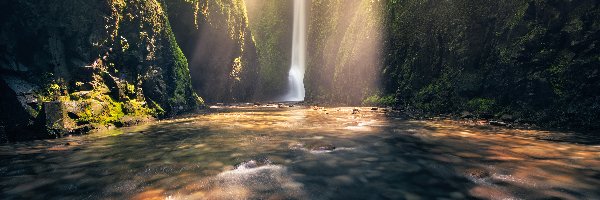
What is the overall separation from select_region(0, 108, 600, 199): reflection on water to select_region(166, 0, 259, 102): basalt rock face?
86.7 ft

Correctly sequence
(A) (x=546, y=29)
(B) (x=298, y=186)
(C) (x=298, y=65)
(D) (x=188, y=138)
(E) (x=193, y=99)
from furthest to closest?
(C) (x=298, y=65) → (E) (x=193, y=99) → (A) (x=546, y=29) → (D) (x=188, y=138) → (B) (x=298, y=186)

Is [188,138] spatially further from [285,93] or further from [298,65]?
[298,65]

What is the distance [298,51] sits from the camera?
80.6 metres

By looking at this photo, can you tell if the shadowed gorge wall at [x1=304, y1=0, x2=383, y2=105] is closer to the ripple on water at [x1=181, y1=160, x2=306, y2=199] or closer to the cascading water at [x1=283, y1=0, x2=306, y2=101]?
the ripple on water at [x1=181, y1=160, x2=306, y2=199]

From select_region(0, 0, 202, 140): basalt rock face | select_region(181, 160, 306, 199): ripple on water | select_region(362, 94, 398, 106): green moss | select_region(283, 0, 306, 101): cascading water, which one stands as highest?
select_region(283, 0, 306, 101): cascading water

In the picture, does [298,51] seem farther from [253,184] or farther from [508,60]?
[253,184]

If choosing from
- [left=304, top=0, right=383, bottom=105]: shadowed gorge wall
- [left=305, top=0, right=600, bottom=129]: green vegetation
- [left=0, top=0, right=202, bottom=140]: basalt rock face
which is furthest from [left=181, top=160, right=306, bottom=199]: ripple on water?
[left=304, top=0, right=383, bottom=105]: shadowed gorge wall

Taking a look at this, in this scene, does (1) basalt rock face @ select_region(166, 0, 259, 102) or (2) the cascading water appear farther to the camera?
(2) the cascading water

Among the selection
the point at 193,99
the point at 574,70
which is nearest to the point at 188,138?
the point at 574,70

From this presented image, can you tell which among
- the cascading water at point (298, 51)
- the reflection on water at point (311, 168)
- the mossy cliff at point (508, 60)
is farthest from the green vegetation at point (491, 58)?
the cascading water at point (298, 51)

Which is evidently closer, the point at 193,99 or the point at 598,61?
the point at 598,61

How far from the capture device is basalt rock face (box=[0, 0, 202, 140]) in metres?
9.66

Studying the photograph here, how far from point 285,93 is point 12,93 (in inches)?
2541

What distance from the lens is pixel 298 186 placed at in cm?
441
